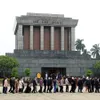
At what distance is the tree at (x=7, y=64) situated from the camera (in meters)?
43.3

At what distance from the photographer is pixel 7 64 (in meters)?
44.4

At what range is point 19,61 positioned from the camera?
4528 centimetres

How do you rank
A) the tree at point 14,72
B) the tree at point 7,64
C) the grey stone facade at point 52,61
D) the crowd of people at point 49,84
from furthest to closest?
the grey stone facade at point 52,61
the tree at point 7,64
the tree at point 14,72
the crowd of people at point 49,84

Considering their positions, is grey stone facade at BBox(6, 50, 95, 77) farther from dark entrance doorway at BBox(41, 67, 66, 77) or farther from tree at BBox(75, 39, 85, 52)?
tree at BBox(75, 39, 85, 52)

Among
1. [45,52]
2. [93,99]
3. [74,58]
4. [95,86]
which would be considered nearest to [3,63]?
[45,52]

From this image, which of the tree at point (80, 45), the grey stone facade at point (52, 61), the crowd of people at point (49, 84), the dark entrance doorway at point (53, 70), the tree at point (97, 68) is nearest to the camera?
the crowd of people at point (49, 84)

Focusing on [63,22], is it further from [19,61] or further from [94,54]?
[94,54]

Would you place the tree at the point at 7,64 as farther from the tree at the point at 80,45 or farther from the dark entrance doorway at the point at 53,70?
the tree at the point at 80,45

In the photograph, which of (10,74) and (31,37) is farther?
(31,37)

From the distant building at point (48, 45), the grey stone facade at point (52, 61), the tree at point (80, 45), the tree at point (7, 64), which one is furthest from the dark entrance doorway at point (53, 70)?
the tree at point (80, 45)

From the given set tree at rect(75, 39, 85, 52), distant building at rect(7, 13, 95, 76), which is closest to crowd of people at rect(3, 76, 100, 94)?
distant building at rect(7, 13, 95, 76)

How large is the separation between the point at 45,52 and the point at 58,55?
1884mm

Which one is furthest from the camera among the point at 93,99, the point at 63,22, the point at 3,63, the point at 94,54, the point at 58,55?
the point at 94,54

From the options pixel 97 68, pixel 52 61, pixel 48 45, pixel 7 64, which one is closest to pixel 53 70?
pixel 52 61
